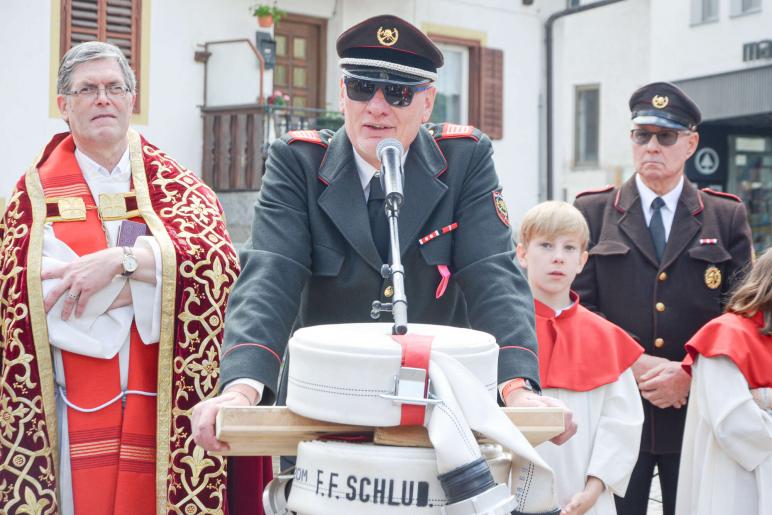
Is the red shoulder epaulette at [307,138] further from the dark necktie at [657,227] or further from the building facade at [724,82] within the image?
the building facade at [724,82]

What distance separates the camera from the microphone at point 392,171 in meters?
2.34

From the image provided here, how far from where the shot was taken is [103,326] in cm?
372

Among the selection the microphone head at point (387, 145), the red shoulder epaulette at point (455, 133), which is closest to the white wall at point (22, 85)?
the red shoulder epaulette at point (455, 133)

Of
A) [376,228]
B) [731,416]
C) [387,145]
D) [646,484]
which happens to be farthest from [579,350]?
[387,145]

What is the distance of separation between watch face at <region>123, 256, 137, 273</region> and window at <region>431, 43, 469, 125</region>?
13.9 m

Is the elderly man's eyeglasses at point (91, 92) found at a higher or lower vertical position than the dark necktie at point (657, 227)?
higher

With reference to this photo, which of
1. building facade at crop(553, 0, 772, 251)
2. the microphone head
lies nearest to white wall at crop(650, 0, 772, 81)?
building facade at crop(553, 0, 772, 251)

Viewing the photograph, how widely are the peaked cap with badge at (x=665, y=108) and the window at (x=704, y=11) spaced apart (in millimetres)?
14191

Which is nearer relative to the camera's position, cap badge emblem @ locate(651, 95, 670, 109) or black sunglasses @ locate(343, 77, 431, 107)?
black sunglasses @ locate(343, 77, 431, 107)

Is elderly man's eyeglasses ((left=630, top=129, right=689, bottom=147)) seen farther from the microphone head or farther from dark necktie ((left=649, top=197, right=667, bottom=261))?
the microphone head

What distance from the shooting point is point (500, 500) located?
6.48 ft

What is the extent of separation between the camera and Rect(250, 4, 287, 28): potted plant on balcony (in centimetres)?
1441

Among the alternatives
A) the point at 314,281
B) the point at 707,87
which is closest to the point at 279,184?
the point at 314,281

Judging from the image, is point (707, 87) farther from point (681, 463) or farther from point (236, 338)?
point (236, 338)
